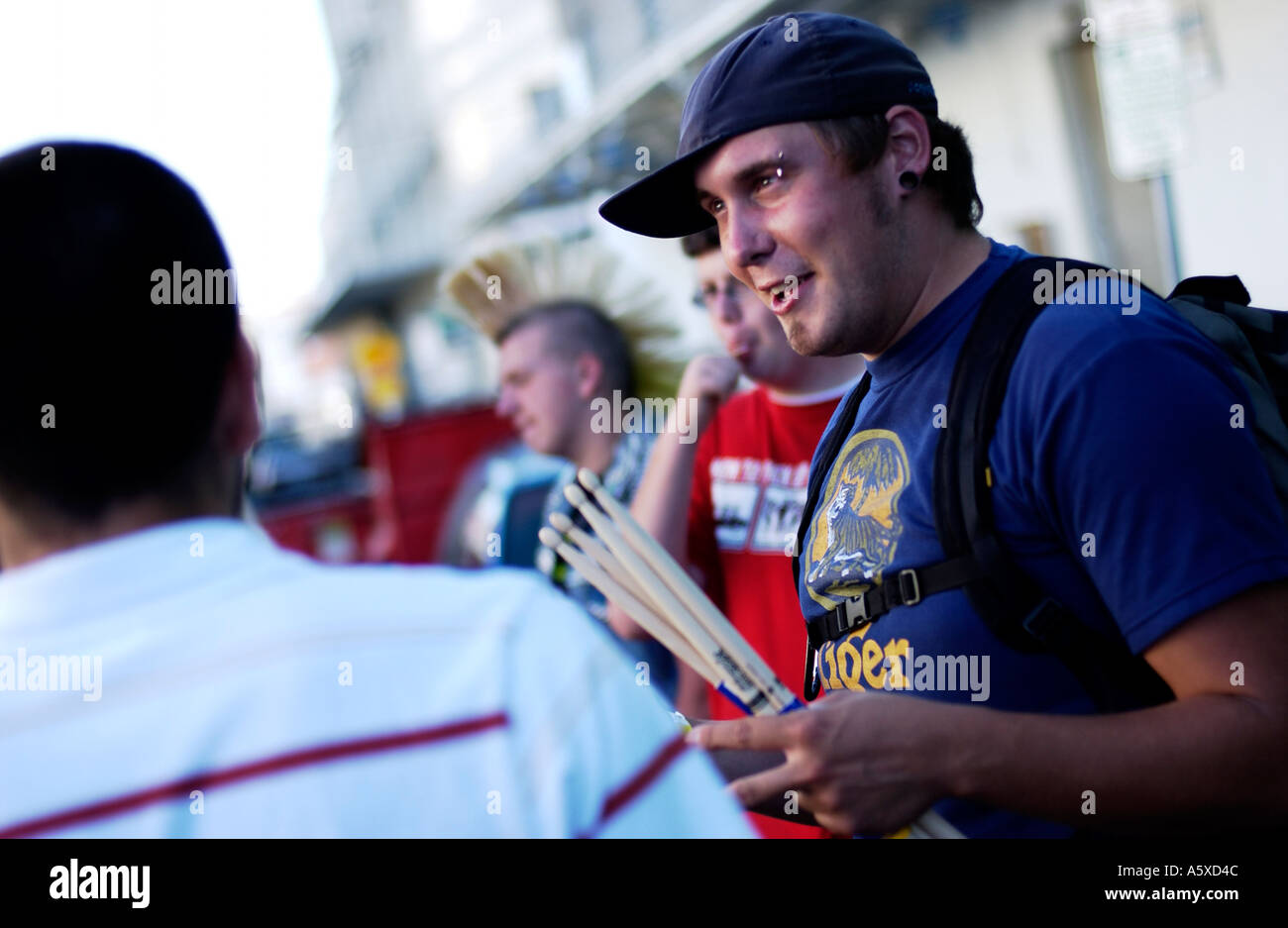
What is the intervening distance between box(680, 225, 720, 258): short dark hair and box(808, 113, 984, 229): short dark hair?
1.02 meters

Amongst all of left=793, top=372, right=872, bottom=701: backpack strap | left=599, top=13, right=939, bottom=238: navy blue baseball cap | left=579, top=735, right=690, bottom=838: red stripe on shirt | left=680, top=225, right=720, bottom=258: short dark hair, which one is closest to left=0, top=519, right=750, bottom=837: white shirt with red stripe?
left=579, top=735, right=690, bottom=838: red stripe on shirt

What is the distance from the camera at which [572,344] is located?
12.3 feet

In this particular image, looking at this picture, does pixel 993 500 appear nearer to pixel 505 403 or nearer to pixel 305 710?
pixel 305 710

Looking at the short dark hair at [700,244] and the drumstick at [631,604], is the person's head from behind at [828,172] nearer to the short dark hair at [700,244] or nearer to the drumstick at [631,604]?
the drumstick at [631,604]

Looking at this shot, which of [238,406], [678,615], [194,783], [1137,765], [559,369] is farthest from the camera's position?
[559,369]

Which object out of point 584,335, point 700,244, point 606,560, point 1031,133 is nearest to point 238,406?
point 606,560

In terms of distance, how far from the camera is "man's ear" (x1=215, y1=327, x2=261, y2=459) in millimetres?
1042

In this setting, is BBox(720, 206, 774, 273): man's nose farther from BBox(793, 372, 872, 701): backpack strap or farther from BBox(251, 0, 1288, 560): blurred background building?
BBox(251, 0, 1288, 560): blurred background building

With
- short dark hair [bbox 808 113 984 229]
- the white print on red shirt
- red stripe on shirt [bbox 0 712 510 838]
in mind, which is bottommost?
red stripe on shirt [bbox 0 712 510 838]

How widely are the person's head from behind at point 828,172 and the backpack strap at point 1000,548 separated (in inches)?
9.9

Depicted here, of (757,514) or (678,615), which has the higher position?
(757,514)

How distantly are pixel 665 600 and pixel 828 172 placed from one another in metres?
0.65

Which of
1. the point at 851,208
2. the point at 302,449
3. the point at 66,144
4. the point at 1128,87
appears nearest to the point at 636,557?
the point at 851,208
